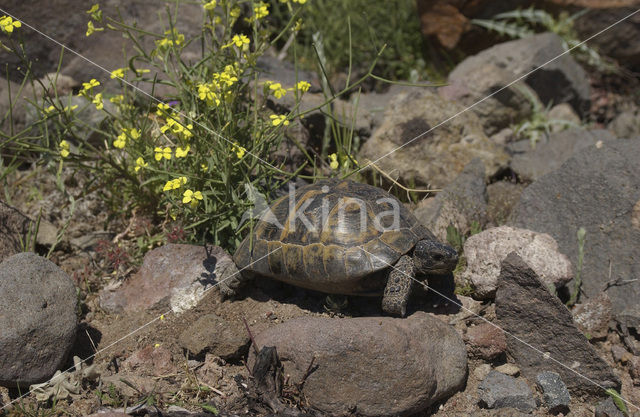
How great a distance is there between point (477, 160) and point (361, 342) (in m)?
2.32

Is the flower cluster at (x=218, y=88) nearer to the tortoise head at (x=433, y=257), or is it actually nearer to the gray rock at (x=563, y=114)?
the tortoise head at (x=433, y=257)

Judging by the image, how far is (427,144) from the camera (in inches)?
201

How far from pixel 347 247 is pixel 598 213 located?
198cm

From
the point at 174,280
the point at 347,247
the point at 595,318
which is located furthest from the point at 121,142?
the point at 595,318

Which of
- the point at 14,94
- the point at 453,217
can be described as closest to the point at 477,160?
the point at 453,217

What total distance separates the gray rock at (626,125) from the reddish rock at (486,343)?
140 inches

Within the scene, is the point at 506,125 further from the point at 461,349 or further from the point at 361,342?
the point at 361,342

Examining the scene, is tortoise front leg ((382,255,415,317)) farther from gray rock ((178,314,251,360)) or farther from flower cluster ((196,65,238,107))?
flower cluster ((196,65,238,107))

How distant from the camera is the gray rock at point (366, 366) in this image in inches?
123

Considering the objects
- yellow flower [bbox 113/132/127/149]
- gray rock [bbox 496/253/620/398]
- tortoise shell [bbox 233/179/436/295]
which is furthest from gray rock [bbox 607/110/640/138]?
yellow flower [bbox 113/132/127/149]

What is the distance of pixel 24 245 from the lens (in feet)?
13.9

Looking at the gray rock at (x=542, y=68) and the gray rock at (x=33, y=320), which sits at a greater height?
the gray rock at (x=542, y=68)

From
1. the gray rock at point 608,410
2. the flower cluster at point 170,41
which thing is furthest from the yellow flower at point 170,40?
the gray rock at point 608,410

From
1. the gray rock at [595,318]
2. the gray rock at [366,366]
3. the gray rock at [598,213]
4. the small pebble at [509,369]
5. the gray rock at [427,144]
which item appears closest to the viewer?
the gray rock at [366,366]
